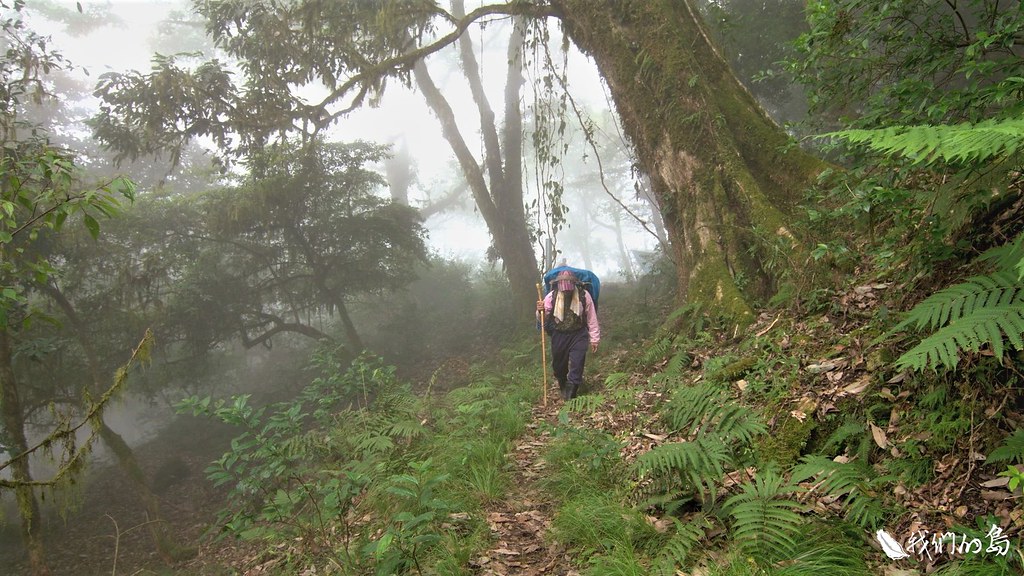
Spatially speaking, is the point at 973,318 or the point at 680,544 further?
the point at 680,544

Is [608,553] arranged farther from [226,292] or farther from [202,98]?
[226,292]

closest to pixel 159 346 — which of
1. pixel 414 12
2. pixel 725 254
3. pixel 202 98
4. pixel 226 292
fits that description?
pixel 226 292

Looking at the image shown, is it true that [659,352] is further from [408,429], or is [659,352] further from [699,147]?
[408,429]

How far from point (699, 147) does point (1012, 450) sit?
505cm

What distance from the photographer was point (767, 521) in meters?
2.34

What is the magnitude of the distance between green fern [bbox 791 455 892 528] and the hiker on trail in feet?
12.9

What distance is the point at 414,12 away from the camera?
10.3 meters

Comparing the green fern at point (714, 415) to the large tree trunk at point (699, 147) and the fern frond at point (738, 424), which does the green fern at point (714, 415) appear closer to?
the fern frond at point (738, 424)

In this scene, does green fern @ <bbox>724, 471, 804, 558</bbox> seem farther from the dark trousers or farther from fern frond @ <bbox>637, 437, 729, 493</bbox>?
the dark trousers

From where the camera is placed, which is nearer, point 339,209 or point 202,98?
point 202,98

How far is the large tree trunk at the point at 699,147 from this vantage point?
5.87 m

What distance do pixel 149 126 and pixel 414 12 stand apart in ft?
18.5

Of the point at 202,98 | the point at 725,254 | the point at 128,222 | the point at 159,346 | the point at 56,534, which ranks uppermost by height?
the point at 202,98

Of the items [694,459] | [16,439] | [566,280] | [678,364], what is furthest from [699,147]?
[16,439]
